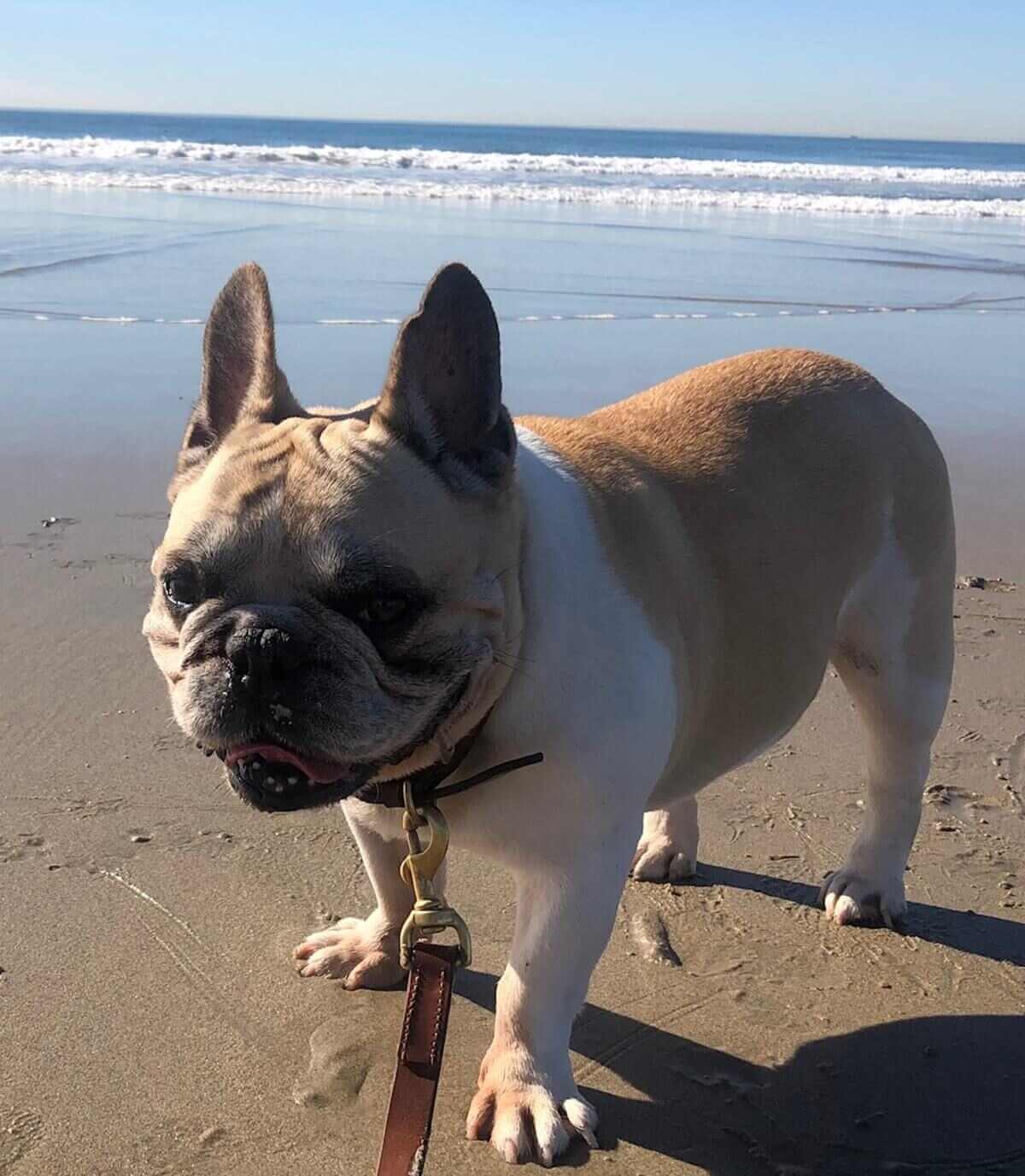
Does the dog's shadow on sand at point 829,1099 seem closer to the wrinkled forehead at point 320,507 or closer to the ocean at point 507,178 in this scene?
the wrinkled forehead at point 320,507

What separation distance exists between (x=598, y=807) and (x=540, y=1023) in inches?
20.7

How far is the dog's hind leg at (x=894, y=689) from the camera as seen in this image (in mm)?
3846

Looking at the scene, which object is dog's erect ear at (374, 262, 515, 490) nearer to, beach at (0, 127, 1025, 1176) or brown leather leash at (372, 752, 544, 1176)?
brown leather leash at (372, 752, 544, 1176)

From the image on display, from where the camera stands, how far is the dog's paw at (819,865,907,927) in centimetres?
381

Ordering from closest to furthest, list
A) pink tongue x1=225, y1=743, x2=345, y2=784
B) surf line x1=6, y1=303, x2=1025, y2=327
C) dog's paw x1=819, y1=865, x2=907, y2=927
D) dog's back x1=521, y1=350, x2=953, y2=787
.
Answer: pink tongue x1=225, y1=743, x2=345, y2=784 < dog's back x1=521, y1=350, x2=953, y2=787 < dog's paw x1=819, y1=865, x2=907, y2=927 < surf line x1=6, y1=303, x2=1025, y2=327

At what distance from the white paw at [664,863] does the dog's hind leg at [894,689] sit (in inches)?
15.5

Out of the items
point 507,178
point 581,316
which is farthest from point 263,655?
point 507,178

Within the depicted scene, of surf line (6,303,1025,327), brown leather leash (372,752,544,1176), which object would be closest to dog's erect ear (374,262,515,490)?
brown leather leash (372,752,544,1176)

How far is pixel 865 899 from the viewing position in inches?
150

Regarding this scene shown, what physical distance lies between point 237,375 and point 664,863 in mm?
1893

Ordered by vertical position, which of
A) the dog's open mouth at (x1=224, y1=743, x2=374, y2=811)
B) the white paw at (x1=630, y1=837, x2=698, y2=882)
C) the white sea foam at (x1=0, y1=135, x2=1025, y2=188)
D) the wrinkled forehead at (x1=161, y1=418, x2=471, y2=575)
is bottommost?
the white sea foam at (x1=0, y1=135, x2=1025, y2=188)

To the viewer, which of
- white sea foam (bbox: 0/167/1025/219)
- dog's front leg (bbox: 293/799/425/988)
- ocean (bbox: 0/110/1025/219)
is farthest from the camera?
ocean (bbox: 0/110/1025/219)

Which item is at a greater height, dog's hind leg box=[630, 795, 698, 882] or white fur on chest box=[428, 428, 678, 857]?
white fur on chest box=[428, 428, 678, 857]

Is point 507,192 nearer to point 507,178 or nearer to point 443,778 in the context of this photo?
point 507,178
